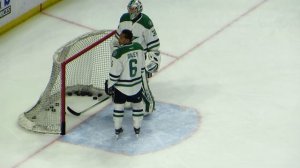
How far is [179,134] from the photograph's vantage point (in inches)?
335

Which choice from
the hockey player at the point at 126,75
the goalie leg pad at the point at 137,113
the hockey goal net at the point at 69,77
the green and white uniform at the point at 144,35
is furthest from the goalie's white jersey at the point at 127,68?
the hockey goal net at the point at 69,77

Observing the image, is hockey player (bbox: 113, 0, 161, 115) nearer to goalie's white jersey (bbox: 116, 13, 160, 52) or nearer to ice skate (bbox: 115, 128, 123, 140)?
goalie's white jersey (bbox: 116, 13, 160, 52)

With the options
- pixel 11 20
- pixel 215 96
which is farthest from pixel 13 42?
pixel 215 96

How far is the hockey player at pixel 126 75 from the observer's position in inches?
313

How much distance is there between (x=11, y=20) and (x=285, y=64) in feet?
9.98

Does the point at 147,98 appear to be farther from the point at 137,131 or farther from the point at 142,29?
the point at 142,29

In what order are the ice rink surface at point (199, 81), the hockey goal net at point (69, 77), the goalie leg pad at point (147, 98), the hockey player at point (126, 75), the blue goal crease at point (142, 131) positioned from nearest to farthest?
the hockey player at point (126, 75)
the ice rink surface at point (199, 81)
the blue goal crease at point (142, 131)
the hockey goal net at point (69, 77)
the goalie leg pad at point (147, 98)

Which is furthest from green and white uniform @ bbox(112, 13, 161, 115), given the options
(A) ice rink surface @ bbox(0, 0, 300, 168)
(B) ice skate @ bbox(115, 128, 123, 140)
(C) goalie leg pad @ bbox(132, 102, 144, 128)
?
(A) ice rink surface @ bbox(0, 0, 300, 168)

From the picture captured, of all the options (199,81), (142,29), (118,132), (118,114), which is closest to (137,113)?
(118,114)

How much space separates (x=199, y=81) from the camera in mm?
9414

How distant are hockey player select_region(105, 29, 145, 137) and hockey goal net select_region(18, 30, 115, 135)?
1.57 feet

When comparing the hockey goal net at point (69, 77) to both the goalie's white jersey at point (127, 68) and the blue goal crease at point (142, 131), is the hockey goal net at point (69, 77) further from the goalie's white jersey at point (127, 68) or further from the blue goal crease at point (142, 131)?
the goalie's white jersey at point (127, 68)

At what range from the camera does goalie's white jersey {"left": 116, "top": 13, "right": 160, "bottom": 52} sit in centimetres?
838

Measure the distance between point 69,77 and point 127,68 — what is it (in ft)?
2.83
